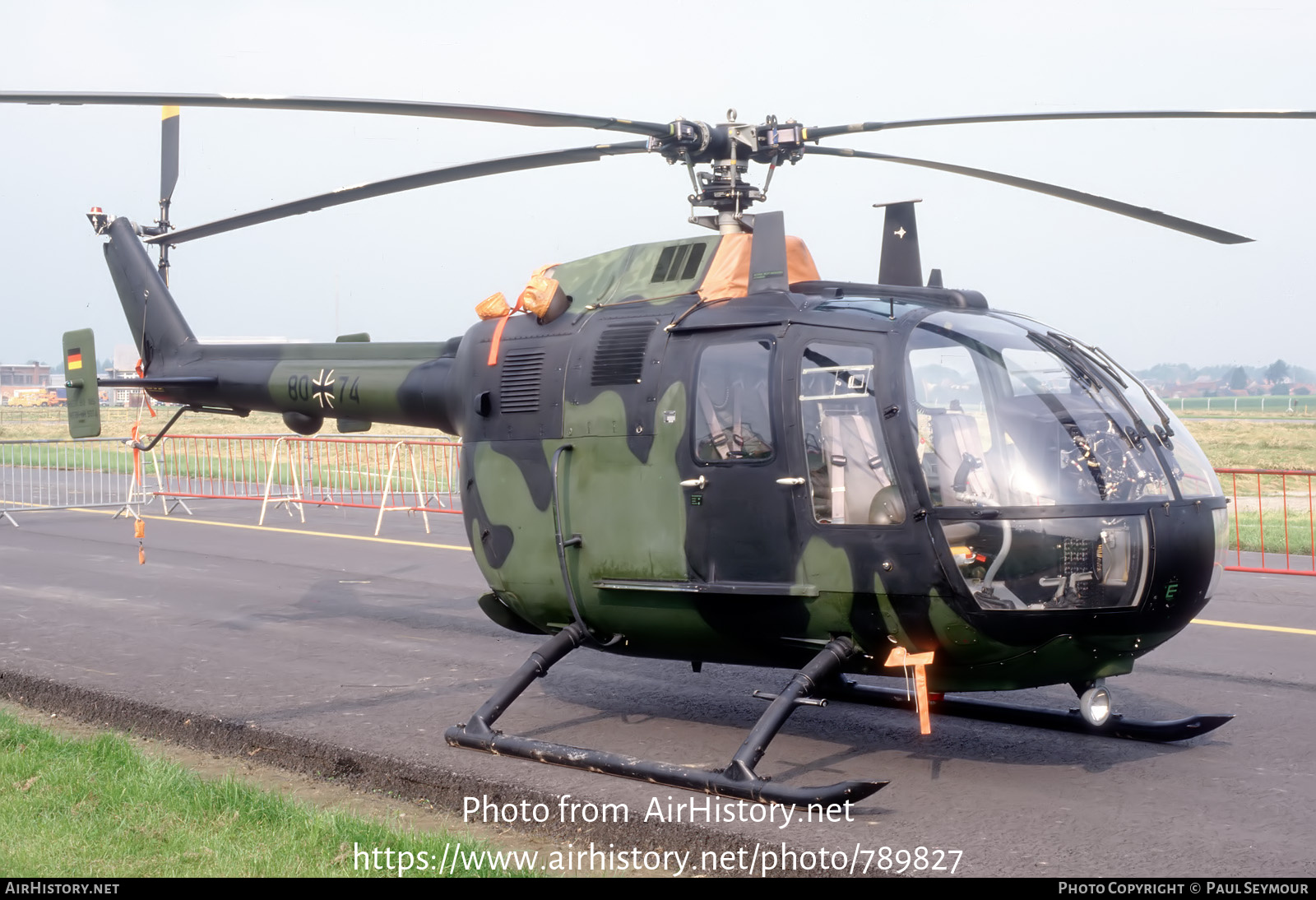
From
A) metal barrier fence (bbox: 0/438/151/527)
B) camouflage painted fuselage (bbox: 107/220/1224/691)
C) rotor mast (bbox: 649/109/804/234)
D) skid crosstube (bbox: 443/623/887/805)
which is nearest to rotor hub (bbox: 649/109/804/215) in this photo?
rotor mast (bbox: 649/109/804/234)

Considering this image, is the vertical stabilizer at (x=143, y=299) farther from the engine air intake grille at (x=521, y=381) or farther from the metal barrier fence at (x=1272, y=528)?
the metal barrier fence at (x=1272, y=528)

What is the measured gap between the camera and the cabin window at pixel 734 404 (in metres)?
6.11

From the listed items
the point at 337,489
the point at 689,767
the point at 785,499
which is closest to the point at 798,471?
the point at 785,499

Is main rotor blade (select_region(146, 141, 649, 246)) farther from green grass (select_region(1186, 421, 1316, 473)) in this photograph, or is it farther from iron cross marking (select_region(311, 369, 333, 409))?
green grass (select_region(1186, 421, 1316, 473))

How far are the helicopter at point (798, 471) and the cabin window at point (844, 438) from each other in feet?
0.04

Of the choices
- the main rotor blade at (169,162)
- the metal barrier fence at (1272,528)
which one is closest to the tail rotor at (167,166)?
the main rotor blade at (169,162)

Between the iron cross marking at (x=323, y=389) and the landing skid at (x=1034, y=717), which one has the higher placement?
the iron cross marking at (x=323, y=389)

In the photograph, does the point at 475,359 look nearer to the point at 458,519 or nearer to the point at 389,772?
the point at 389,772

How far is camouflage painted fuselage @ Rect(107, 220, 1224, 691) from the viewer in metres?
5.43

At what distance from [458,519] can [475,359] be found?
463 inches

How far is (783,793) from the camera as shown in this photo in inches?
211

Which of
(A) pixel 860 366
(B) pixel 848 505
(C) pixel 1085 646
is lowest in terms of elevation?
(C) pixel 1085 646

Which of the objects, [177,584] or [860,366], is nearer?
[860,366]
